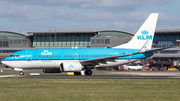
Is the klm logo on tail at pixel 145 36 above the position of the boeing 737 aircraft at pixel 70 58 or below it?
above


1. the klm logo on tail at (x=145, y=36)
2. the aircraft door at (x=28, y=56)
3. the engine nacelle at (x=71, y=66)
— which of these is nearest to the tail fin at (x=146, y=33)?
the klm logo on tail at (x=145, y=36)

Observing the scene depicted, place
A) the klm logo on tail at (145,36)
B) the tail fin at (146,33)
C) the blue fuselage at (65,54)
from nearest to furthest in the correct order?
1. the blue fuselage at (65,54)
2. the tail fin at (146,33)
3. the klm logo on tail at (145,36)

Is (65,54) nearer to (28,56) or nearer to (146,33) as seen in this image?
(28,56)

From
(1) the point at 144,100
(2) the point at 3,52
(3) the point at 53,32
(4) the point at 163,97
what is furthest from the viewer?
(3) the point at 53,32

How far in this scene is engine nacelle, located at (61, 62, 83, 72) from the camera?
141 feet

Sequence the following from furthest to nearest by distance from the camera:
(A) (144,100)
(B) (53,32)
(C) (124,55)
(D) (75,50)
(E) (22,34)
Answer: (E) (22,34) < (B) (53,32) < (D) (75,50) < (C) (124,55) < (A) (144,100)

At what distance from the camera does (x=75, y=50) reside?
47219 millimetres

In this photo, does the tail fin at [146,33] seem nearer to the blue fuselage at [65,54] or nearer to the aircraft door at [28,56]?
the blue fuselage at [65,54]

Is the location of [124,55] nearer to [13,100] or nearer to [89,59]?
[89,59]

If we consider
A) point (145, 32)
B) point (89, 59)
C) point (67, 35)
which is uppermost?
point (67, 35)

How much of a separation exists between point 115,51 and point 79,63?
688 cm

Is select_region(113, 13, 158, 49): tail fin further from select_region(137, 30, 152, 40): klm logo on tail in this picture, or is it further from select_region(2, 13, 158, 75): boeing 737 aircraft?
select_region(2, 13, 158, 75): boeing 737 aircraft

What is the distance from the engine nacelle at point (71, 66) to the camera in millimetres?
43006

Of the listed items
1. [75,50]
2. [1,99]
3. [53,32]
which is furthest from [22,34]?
[1,99]
